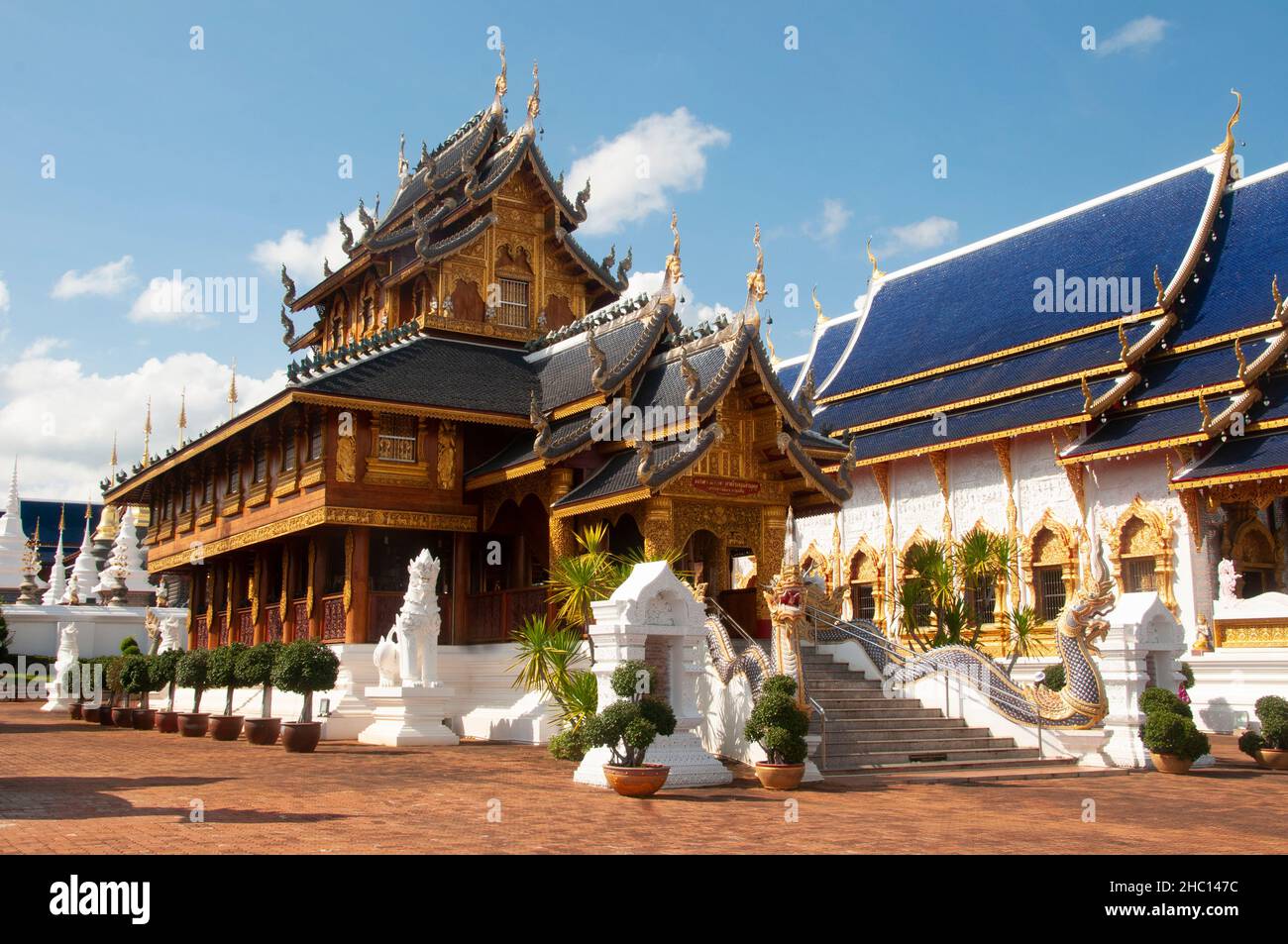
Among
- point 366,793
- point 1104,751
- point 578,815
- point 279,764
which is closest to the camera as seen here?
point 578,815

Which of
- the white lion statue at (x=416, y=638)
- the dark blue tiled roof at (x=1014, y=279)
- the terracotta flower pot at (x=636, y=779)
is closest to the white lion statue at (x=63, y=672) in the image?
the white lion statue at (x=416, y=638)

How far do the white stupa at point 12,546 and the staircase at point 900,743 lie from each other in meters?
36.0

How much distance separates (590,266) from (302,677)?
12.7m

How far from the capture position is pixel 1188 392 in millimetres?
25031

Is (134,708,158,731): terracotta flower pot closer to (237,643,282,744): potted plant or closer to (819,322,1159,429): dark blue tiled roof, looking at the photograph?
(237,643,282,744): potted plant

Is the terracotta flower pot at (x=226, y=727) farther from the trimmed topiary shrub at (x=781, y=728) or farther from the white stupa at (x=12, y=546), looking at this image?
the white stupa at (x=12, y=546)

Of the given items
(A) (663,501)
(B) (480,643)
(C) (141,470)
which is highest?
(C) (141,470)

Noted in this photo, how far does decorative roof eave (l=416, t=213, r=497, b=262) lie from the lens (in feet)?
78.6

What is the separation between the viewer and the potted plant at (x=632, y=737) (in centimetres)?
1147
